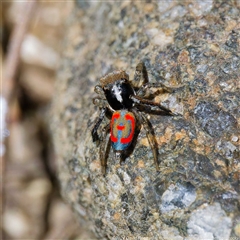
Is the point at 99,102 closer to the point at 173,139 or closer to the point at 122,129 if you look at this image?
the point at 122,129

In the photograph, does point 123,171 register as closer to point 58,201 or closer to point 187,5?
point 187,5

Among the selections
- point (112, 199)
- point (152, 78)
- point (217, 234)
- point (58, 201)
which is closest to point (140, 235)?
point (112, 199)

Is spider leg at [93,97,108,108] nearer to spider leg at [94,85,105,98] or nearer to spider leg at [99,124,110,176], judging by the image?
spider leg at [94,85,105,98]

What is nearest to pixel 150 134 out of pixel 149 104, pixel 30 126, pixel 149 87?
pixel 149 104

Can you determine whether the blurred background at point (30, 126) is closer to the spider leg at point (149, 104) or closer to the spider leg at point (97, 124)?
the spider leg at point (97, 124)

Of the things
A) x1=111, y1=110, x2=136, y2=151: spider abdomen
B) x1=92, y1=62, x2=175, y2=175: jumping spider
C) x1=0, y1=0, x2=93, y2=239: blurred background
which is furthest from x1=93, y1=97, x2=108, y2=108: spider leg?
x1=0, y1=0, x2=93, y2=239: blurred background

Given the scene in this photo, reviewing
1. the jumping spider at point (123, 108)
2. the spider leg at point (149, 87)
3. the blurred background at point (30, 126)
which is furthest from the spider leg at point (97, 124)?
the blurred background at point (30, 126)
